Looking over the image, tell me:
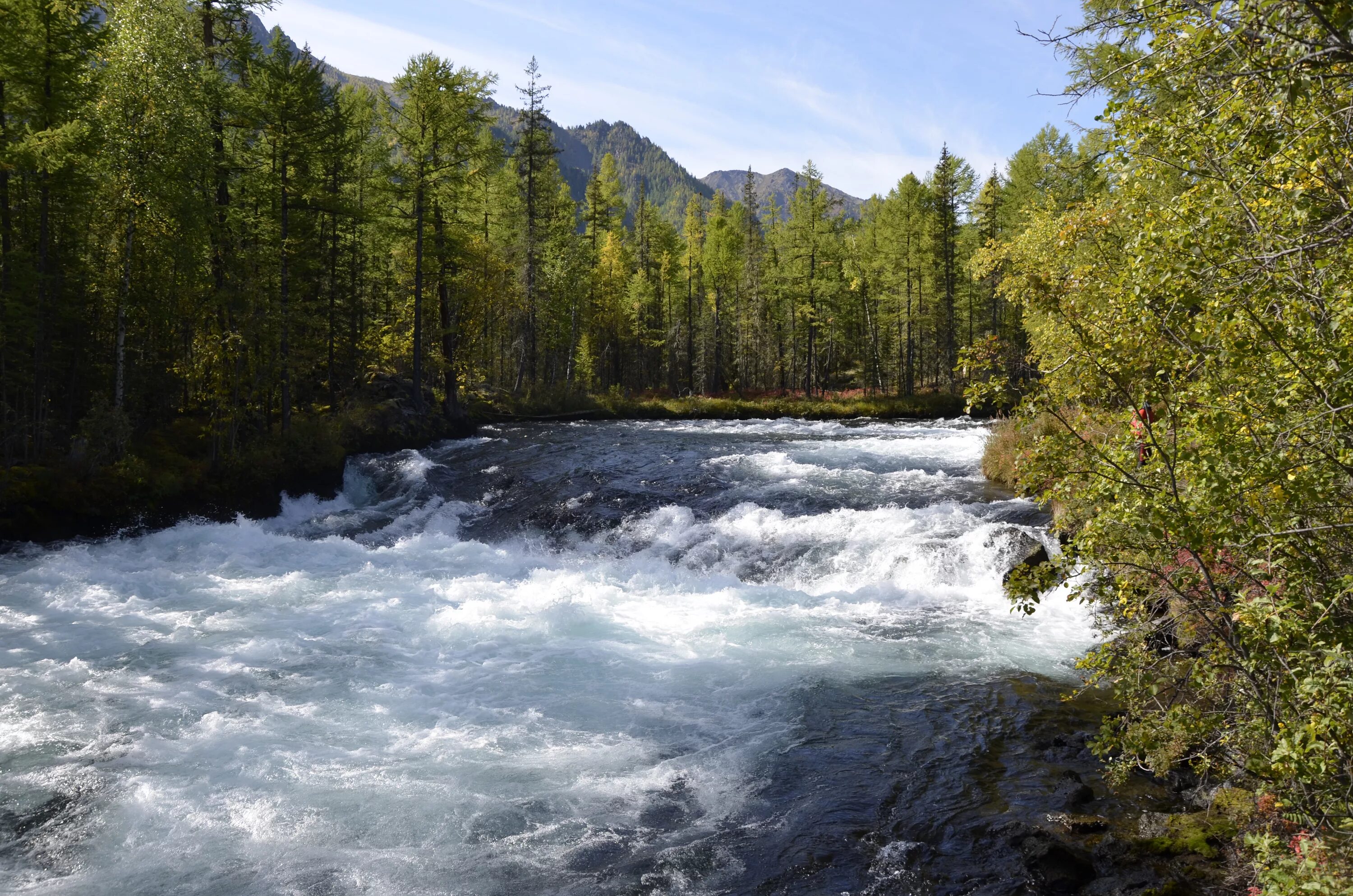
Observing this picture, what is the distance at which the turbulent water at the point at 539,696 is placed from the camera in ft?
22.5

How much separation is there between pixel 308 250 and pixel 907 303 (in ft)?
126

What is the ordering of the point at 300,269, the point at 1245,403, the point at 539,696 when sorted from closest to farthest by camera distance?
1. the point at 1245,403
2. the point at 539,696
3. the point at 300,269

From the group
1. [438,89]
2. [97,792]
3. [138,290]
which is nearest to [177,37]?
[138,290]

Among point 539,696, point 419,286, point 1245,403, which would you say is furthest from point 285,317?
point 1245,403

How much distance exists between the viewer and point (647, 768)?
8445mm

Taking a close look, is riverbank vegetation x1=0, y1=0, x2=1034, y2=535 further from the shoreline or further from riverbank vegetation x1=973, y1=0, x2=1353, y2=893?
riverbank vegetation x1=973, y1=0, x2=1353, y2=893

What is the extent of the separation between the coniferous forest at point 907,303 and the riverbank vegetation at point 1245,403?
36 millimetres

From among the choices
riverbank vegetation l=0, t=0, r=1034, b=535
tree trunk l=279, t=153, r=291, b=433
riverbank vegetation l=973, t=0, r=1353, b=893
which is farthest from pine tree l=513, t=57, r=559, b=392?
riverbank vegetation l=973, t=0, r=1353, b=893

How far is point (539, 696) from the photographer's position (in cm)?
1043

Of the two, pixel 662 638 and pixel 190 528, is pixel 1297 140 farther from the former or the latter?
pixel 190 528

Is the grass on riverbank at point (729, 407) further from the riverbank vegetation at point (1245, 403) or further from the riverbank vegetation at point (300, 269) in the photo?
the riverbank vegetation at point (1245, 403)

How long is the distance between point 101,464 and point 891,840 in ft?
57.4

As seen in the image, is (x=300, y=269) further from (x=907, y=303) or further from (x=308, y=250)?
(x=907, y=303)

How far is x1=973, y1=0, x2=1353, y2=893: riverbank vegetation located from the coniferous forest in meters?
0.04
